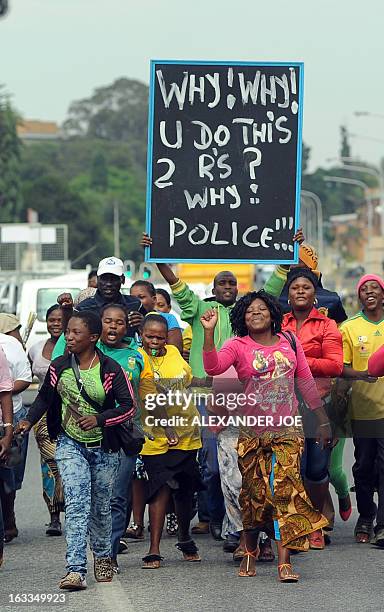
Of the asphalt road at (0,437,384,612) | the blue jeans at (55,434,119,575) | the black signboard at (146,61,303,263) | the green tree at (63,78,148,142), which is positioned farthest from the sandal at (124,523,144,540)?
the green tree at (63,78,148,142)

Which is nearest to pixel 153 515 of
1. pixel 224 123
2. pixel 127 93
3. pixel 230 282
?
pixel 230 282

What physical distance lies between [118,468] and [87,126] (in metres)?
166

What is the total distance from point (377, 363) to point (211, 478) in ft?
5.03

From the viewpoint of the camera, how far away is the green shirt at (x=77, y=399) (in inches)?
336

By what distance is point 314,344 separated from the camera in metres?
9.72

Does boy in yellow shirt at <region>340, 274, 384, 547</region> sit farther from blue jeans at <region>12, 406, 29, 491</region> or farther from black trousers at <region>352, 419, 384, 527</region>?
blue jeans at <region>12, 406, 29, 491</region>

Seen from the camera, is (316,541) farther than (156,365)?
Yes

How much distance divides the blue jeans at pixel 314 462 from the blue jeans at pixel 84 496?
1.58 meters

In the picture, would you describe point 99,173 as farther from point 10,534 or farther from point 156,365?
point 156,365

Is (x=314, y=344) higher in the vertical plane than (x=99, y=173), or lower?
lower

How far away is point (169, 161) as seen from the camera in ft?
33.8

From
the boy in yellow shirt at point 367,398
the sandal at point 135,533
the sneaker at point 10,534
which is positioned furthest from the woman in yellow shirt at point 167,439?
the sneaker at point 10,534

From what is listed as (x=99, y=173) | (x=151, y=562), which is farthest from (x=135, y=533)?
(x=99, y=173)

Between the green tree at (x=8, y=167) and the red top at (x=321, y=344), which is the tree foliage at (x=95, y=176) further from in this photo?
the red top at (x=321, y=344)
